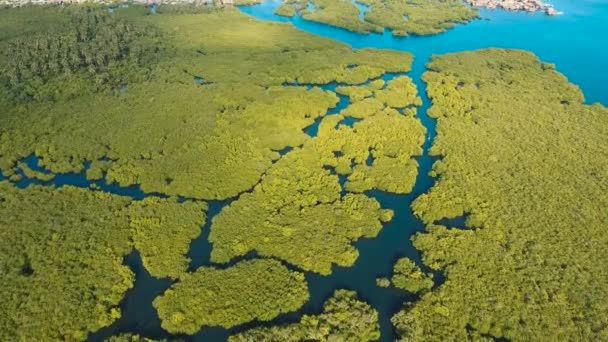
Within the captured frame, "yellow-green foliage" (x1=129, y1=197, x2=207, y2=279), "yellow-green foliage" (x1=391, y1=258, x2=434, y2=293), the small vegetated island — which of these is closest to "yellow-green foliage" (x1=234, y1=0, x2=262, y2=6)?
the small vegetated island

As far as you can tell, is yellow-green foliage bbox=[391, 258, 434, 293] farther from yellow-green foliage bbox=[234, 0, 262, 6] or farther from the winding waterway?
yellow-green foliage bbox=[234, 0, 262, 6]

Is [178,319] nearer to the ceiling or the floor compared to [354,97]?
nearer to the floor

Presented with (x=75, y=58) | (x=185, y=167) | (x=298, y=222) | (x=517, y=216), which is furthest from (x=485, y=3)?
(x=298, y=222)

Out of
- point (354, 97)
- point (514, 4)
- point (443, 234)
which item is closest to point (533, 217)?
point (443, 234)

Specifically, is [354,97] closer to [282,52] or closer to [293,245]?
[282,52]

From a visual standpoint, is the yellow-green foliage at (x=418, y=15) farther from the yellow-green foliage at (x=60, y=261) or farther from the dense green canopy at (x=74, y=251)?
the yellow-green foliage at (x=60, y=261)

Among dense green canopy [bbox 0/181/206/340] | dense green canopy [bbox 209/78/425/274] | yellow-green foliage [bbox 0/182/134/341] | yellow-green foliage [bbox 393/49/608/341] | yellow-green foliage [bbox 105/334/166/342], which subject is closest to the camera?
yellow-green foliage [bbox 105/334/166/342]
